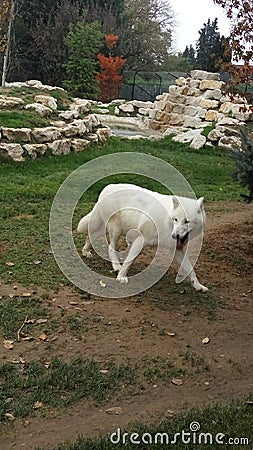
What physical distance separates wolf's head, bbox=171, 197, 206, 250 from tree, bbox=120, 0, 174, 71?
28715 mm

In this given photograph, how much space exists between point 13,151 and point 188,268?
5591mm

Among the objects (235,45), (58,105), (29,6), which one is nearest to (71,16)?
(29,6)

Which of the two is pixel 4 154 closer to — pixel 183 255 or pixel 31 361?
pixel 183 255

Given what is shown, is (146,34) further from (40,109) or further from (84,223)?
(84,223)

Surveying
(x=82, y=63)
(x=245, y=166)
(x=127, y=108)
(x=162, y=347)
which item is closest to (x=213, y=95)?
(x=127, y=108)

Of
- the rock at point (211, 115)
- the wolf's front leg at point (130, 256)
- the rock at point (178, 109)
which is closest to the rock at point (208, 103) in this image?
the rock at point (211, 115)

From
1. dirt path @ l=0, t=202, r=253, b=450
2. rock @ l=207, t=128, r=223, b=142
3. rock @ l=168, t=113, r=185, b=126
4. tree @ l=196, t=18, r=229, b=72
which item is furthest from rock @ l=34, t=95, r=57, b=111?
tree @ l=196, t=18, r=229, b=72

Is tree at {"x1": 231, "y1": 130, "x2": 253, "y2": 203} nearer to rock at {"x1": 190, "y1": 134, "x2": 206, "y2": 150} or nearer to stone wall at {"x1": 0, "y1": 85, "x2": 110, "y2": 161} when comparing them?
stone wall at {"x1": 0, "y1": 85, "x2": 110, "y2": 161}

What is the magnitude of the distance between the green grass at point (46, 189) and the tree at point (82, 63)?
11407mm

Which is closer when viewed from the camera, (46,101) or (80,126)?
(80,126)

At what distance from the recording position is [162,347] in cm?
448

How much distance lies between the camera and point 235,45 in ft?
24.1

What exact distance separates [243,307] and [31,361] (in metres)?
2.24

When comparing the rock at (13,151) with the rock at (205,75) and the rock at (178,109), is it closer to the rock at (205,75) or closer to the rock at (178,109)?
Answer: the rock at (178,109)
